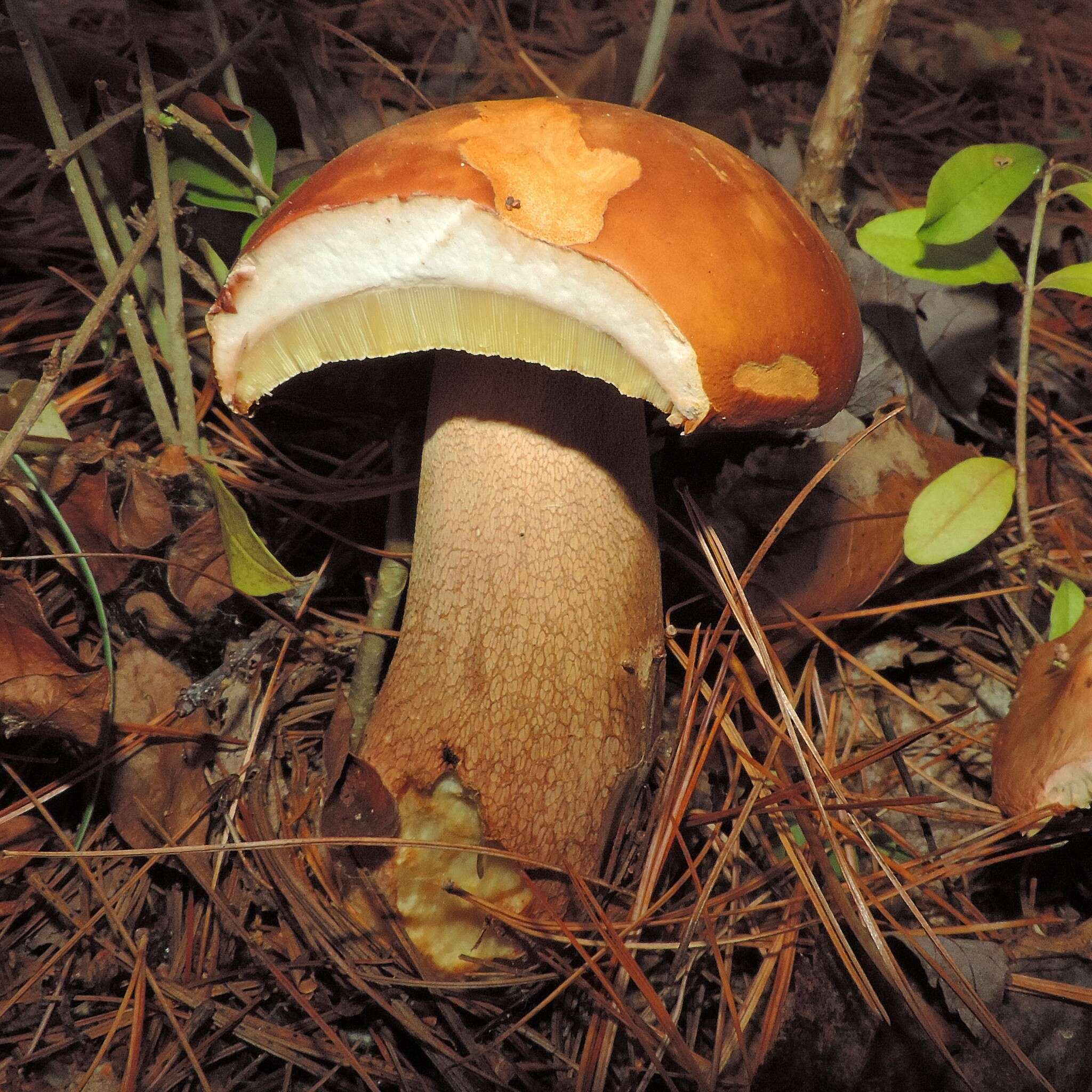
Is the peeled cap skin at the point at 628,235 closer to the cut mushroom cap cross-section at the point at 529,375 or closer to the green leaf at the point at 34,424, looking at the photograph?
the cut mushroom cap cross-section at the point at 529,375

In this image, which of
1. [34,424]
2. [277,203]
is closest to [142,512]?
[34,424]

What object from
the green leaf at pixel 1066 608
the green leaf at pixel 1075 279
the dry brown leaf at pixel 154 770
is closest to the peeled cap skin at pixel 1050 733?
the green leaf at pixel 1066 608

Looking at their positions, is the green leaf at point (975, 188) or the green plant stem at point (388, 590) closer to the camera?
the green leaf at point (975, 188)

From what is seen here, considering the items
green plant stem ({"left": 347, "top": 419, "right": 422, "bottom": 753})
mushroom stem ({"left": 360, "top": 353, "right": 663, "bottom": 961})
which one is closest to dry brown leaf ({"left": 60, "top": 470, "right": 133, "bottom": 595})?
green plant stem ({"left": 347, "top": 419, "right": 422, "bottom": 753})

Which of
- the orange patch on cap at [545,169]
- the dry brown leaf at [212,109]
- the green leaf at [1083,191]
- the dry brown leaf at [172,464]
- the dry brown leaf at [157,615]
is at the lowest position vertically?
the dry brown leaf at [157,615]

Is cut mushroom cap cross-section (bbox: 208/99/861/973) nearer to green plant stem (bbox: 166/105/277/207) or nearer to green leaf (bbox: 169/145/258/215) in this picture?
green plant stem (bbox: 166/105/277/207)

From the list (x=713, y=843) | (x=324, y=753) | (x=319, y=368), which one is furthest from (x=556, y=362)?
(x=713, y=843)

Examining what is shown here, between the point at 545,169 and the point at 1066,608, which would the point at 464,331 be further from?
the point at 1066,608
